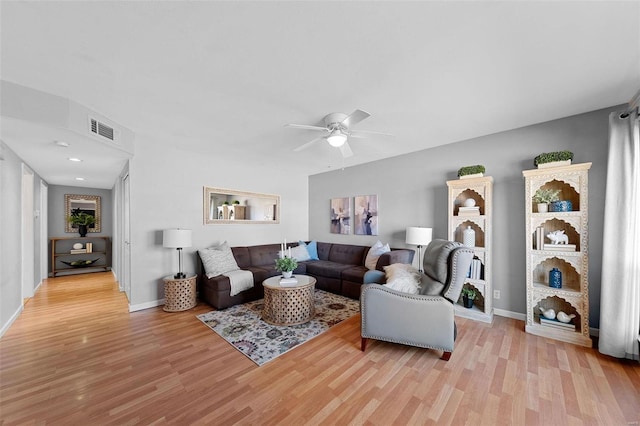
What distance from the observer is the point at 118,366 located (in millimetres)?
2125

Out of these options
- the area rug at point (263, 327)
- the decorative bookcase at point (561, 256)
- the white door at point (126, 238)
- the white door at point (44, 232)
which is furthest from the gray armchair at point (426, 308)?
the white door at point (44, 232)

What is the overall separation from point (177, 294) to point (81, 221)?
479 cm

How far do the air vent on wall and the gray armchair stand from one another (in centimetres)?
332

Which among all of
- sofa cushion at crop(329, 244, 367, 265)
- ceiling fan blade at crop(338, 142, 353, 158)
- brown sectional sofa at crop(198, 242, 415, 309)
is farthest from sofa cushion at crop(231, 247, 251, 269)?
ceiling fan blade at crop(338, 142, 353, 158)

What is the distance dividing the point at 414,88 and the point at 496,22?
0.73 metres

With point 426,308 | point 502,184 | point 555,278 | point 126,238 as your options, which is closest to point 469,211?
point 502,184

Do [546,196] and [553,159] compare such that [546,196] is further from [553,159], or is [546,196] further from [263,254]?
[263,254]

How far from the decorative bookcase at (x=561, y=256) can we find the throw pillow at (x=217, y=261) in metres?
4.10

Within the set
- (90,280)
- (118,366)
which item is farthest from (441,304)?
(90,280)

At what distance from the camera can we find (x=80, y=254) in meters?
6.05

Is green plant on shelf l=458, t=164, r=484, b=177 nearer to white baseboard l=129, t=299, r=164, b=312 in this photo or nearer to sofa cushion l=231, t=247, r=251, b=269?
sofa cushion l=231, t=247, r=251, b=269

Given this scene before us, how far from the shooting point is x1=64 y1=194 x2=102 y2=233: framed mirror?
19.4ft

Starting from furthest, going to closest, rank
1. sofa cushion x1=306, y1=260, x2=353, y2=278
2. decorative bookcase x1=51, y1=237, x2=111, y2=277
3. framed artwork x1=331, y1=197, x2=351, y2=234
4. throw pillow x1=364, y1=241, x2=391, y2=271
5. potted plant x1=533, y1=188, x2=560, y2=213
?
decorative bookcase x1=51, y1=237, x2=111, y2=277, framed artwork x1=331, y1=197, x2=351, y2=234, sofa cushion x1=306, y1=260, x2=353, y2=278, throw pillow x1=364, y1=241, x2=391, y2=271, potted plant x1=533, y1=188, x2=560, y2=213

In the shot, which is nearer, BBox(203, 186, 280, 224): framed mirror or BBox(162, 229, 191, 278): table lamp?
BBox(162, 229, 191, 278): table lamp
